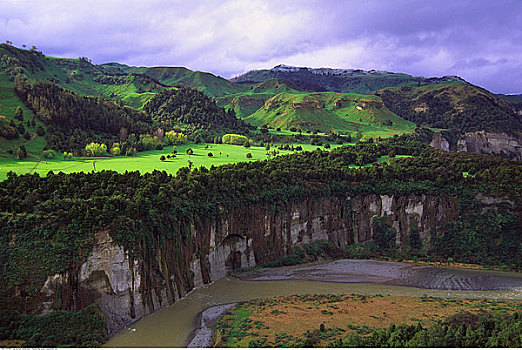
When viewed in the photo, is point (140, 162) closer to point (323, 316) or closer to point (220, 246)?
point (220, 246)

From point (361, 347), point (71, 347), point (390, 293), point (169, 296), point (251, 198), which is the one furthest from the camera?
point (251, 198)

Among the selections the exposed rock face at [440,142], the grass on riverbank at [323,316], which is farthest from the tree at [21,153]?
the exposed rock face at [440,142]

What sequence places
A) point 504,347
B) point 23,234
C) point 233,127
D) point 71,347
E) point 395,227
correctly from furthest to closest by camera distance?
point 233,127 < point 395,227 < point 23,234 < point 71,347 < point 504,347

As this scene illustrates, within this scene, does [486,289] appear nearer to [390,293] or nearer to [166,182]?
[390,293]

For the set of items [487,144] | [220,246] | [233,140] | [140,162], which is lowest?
[220,246]

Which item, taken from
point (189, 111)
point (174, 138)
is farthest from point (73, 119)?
point (189, 111)

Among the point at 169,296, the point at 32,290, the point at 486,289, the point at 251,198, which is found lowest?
the point at 486,289

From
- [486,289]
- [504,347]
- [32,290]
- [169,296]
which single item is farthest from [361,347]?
[486,289]
